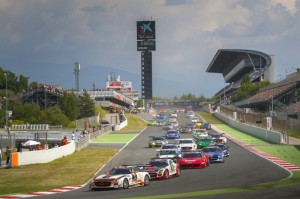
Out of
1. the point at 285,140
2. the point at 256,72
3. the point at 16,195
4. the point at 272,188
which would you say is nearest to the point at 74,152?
the point at 285,140

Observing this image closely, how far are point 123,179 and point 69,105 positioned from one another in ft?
265

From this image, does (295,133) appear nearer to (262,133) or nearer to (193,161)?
(262,133)

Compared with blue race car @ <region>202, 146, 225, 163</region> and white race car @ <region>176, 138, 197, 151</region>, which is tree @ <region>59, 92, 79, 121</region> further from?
blue race car @ <region>202, 146, 225, 163</region>

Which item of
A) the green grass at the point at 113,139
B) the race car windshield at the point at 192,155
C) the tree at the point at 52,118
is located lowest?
the race car windshield at the point at 192,155

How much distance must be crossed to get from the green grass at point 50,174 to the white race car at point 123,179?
120 inches

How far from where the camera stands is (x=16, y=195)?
2581 cm

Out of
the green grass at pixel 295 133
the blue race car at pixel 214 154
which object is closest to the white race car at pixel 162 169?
the blue race car at pixel 214 154

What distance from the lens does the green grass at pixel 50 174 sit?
29.0 m

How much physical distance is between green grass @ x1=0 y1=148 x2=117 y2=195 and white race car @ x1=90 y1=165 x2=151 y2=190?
9.96ft

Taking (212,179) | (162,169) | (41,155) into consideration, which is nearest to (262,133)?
(41,155)

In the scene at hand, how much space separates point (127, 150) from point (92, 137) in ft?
53.9

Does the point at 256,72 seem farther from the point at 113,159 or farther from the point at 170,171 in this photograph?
the point at 170,171

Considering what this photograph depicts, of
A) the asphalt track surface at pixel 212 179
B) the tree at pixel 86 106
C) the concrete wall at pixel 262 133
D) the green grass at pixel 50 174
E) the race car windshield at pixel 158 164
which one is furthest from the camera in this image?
the tree at pixel 86 106

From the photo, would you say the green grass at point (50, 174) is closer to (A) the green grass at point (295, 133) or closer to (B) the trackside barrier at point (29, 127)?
(A) the green grass at point (295, 133)
